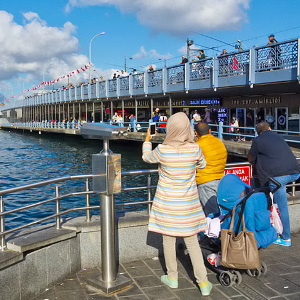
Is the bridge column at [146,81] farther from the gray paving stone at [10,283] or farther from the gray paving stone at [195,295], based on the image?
the gray paving stone at [10,283]

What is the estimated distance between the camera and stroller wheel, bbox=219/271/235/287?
4457 millimetres

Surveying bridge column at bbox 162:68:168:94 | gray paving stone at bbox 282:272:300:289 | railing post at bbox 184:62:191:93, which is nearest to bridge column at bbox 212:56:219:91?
railing post at bbox 184:62:191:93

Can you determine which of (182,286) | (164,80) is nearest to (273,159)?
(182,286)

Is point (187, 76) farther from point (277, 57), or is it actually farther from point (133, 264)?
point (133, 264)

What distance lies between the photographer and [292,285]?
178 inches

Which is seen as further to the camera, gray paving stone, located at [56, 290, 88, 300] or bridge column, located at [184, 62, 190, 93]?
bridge column, located at [184, 62, 190, 93]

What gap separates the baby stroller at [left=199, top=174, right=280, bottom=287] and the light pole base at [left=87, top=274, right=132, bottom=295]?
3.61ft

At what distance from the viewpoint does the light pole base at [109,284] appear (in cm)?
436

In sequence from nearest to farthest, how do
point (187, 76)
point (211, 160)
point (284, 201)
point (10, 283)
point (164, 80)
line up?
point (10, 283)
point (211, 160)
point (284, 201)
point (187, 76)
point (164, 80)

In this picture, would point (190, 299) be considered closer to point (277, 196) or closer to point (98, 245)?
point (98, 245)

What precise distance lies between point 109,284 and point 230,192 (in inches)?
68.9

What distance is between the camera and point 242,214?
A: 4.37 meters

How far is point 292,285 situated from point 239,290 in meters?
0.64

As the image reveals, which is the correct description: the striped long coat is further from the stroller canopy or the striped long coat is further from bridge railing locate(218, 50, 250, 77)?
bridge railing locate(218, 50, 250, 77)
